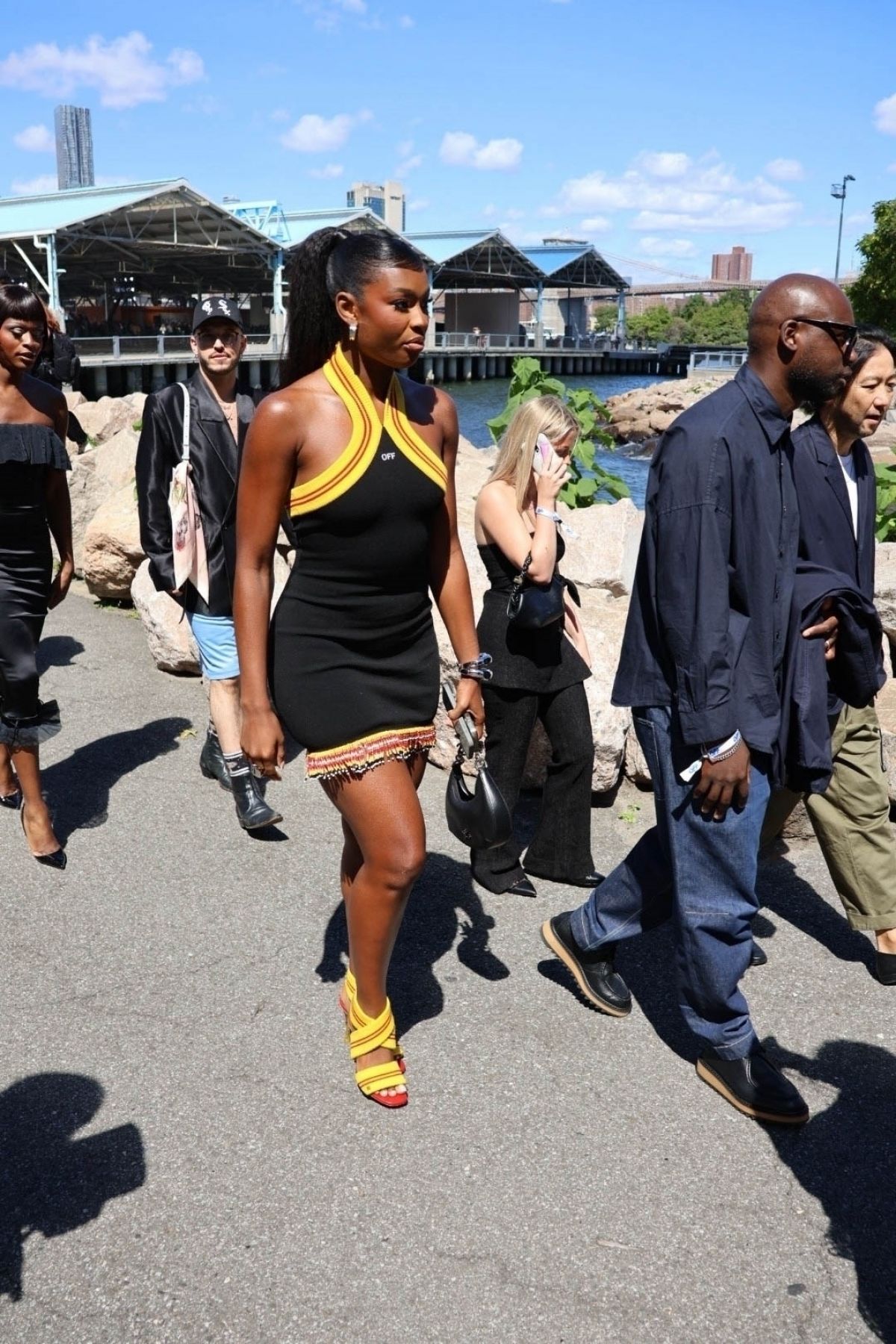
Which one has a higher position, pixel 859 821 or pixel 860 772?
pixel 860 772

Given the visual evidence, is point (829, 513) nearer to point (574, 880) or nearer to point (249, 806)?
point (574, 880)

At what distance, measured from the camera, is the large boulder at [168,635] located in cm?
701

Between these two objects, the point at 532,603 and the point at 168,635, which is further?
the point at 168,635

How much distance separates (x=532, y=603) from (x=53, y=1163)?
2372 mm

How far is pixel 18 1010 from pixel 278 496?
5.96ft

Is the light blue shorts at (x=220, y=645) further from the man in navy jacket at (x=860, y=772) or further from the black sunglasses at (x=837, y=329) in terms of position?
the black sunglasses at (x=837, y=329)

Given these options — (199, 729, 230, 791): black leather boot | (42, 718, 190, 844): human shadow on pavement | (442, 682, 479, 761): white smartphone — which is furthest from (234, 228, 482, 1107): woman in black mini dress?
(199, 729, 230, 791): black leather boot

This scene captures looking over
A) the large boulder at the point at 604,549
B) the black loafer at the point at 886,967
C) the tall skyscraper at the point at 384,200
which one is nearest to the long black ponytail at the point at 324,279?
the black loafer at the point at 886,967

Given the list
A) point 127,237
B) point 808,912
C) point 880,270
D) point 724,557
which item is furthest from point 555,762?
point 127,237

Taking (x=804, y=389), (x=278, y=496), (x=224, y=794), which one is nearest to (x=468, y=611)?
(x=278, y=496)

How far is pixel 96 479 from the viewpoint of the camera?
10.3m

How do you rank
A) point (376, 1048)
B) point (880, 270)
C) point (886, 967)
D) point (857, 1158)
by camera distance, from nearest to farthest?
point (857, 1158) < point (376, 1048) < point (886, 967) < point (880, 270)

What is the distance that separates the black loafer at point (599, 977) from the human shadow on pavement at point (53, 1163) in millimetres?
1372

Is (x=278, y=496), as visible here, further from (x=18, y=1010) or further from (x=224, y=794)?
(x=224, y=794)
